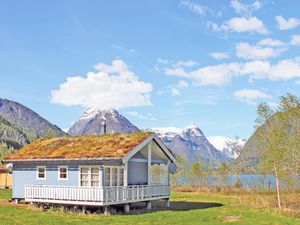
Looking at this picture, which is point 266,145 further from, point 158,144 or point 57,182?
point 57,182

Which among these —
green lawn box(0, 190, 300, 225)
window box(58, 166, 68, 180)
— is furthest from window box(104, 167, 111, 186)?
green lawn box(0, 190, 300, 225)

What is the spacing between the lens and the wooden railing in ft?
90.4

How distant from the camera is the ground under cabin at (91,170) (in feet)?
93.7

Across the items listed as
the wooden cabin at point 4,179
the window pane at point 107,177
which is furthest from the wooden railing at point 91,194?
the wooden cabin at point 4,179

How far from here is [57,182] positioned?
102ft

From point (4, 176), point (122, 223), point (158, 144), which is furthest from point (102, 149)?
point (4, 176)

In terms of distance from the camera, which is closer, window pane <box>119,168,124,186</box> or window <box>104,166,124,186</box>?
window <box>104,166,124,186</box>

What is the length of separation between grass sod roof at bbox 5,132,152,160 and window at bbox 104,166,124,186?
4.78 feet

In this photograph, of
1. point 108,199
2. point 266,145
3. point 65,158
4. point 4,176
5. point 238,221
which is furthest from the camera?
point 4,176

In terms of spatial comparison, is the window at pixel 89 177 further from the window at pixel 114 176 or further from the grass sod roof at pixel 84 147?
the grass sod roof at pixel 84 147

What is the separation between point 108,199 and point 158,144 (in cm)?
735

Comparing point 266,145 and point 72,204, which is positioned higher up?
point 266,145

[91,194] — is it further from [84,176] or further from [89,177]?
[84,176]

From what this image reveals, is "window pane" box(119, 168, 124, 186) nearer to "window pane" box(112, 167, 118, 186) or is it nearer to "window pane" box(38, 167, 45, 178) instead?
"window pane" box(112, 167, 118, 186)
